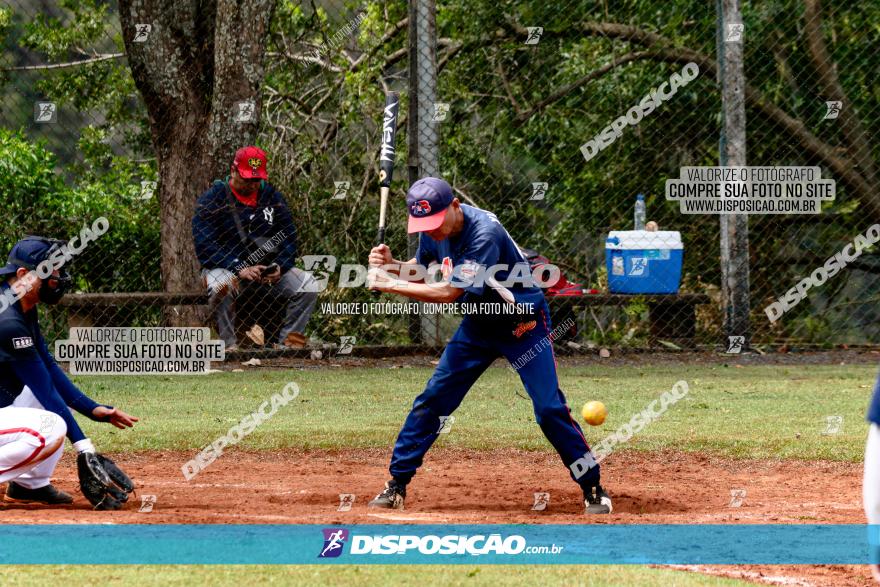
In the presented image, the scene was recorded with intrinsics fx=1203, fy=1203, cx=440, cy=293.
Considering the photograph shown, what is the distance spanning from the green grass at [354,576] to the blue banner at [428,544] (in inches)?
4.4

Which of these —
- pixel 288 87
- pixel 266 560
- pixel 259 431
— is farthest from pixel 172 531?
pixel 288 87

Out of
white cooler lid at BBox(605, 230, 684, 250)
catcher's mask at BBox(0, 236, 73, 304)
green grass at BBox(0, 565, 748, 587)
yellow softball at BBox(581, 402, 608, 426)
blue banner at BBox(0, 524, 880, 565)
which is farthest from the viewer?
white cooler lid at BBox(605, 230, 684, 250)

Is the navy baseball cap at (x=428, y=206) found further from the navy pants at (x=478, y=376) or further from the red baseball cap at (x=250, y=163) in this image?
the red baseball cap at (x=250, y=163)

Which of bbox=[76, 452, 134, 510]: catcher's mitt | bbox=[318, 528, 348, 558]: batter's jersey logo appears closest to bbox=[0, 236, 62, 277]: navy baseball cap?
bbox=[76, 452, 134, 510]: catcher's mitt

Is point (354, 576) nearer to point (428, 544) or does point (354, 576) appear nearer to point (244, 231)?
point (428, 544)

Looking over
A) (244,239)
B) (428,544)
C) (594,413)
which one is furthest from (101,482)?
(244,239)

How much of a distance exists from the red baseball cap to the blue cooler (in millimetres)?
3726

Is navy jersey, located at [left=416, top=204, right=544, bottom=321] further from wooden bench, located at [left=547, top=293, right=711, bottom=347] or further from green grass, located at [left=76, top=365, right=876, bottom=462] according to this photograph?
wooden bench, located at [left=547, top=293, right=711, bottom=347]

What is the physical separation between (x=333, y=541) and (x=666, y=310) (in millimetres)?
8491

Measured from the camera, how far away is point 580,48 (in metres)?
13.9

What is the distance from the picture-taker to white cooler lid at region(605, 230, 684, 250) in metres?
12.4

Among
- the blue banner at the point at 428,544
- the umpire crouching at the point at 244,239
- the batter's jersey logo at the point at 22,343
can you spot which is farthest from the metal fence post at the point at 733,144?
the batter's jersey logo at the point at 22,343

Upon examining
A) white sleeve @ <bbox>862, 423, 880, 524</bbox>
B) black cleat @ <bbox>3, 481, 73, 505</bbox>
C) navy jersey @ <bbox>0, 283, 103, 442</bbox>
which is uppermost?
white sleeve @ <bbox>862, 423, 880, 524</bbox>

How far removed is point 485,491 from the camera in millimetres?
6941
